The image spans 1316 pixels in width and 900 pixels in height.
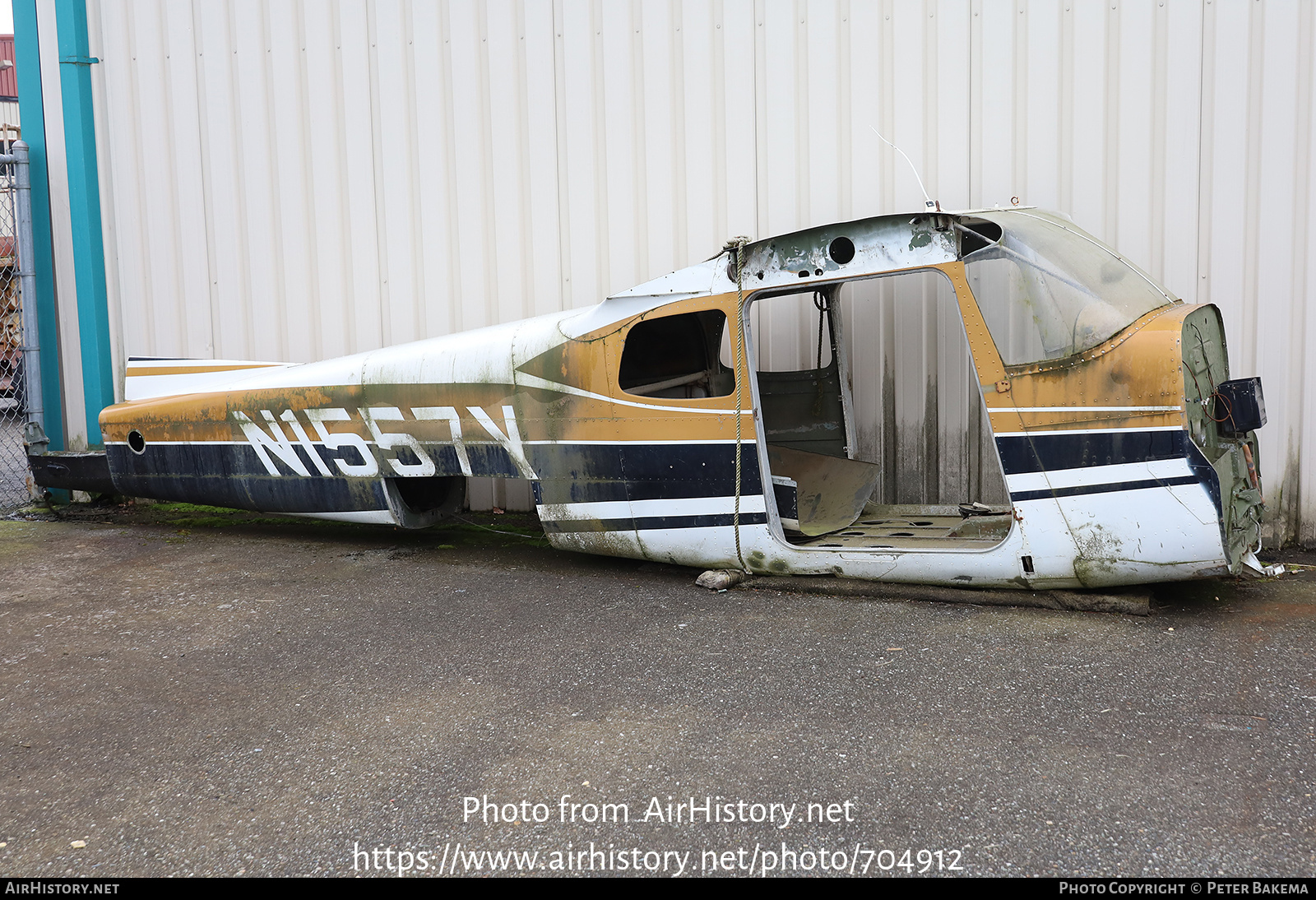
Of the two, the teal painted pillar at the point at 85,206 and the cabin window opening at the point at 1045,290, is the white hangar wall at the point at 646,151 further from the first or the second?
the cabin window opening at the point at 1045,290

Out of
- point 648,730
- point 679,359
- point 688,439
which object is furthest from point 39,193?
point 648,730

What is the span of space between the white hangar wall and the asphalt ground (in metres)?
2.13

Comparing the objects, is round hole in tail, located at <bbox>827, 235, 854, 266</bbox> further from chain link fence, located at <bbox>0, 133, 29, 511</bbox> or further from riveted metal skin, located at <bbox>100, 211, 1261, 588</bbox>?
chain link fence, located at <bbox>0, 133, 29, 511</bbox>

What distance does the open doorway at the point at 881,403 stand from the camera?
597cm

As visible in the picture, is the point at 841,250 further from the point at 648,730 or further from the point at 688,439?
the point at 648,730

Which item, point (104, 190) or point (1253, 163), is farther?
point (104, 190)

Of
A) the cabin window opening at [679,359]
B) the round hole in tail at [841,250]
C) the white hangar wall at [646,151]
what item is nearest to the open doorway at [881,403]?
the white hangar wall at [646,151]

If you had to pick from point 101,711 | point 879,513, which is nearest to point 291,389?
point 101,711

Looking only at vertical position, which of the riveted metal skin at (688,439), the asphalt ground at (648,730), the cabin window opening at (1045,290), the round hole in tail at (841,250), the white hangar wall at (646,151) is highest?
the white hangar wall at (646,151)

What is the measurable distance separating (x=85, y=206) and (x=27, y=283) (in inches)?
31.3

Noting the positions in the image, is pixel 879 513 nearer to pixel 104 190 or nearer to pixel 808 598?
pixel 808 598

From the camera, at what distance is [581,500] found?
205 inches

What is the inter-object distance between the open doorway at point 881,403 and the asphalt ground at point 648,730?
4.77 feet

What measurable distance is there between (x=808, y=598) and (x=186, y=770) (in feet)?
9.29
